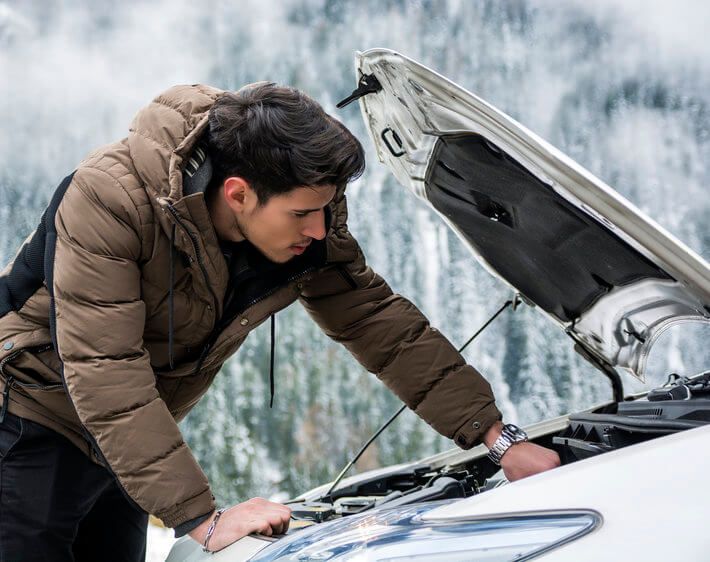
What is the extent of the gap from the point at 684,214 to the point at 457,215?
19.5 ft

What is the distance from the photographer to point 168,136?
170 cm

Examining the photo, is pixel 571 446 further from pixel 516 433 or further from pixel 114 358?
pixel 114 358

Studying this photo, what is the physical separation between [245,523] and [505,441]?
664 millimetres

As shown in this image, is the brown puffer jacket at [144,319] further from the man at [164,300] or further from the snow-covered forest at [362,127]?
the snow-covered forest at [362,127]

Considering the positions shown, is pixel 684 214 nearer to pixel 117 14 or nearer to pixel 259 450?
pixel 259 450

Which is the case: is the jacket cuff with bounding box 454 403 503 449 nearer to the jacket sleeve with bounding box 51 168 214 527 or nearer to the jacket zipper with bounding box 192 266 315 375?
the jacket zipper with bounding box 192 266 315 375

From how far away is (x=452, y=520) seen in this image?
1.21 meters

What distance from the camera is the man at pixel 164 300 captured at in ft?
5.20

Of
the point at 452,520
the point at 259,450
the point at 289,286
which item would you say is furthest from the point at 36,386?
the point at 259,450

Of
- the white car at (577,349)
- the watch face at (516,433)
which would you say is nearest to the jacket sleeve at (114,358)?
the white car at (577,349)

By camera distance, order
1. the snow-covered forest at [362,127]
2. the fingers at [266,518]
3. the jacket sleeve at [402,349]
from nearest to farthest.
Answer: the fingers at [266,518]
the jacket sleeve at [402,349]
the snow-covered forest at [362,127]

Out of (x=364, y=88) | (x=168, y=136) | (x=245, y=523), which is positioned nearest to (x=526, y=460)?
(x=245, y=523)

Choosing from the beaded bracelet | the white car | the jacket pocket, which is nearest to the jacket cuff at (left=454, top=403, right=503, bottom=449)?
the white car

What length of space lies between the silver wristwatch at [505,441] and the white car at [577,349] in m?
0.07
